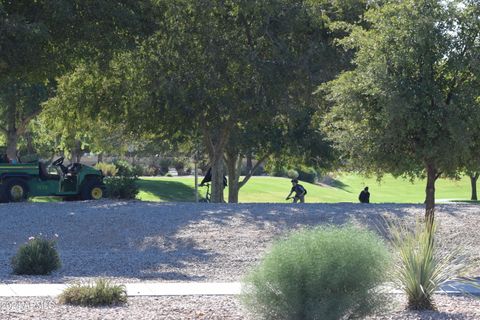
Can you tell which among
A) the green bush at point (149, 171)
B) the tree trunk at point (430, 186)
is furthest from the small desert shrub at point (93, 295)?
the green bush at point (149, 171)

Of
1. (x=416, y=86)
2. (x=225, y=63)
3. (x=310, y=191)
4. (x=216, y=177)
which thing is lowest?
(x=310, y=191)

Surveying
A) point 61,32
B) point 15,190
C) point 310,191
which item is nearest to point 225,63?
point 61,32

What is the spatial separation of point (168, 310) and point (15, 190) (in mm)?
18563

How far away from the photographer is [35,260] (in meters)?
14.7

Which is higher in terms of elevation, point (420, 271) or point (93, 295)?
point (420, 271)

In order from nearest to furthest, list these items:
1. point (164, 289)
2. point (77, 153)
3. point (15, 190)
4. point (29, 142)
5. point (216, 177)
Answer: point (164, 289), point (15, 190), point (216, 177), point (29, 142), point (77, 153)

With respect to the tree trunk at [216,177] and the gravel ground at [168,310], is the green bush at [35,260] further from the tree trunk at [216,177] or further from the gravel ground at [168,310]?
the tree trunk at [216,177]

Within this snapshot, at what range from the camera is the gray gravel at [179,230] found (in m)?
16.6

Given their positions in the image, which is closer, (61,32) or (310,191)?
(61,32)

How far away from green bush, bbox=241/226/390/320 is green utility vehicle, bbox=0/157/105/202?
66.0ft

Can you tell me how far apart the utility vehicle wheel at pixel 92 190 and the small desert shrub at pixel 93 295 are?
17732 mm

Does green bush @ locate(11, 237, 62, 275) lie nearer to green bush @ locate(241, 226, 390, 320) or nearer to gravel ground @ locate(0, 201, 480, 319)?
gravel ground @ locate(0, 201, 480, 319)

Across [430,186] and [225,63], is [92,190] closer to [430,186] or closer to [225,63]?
[225,63]

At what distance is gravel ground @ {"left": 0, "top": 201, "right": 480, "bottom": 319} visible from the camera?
1504cm
